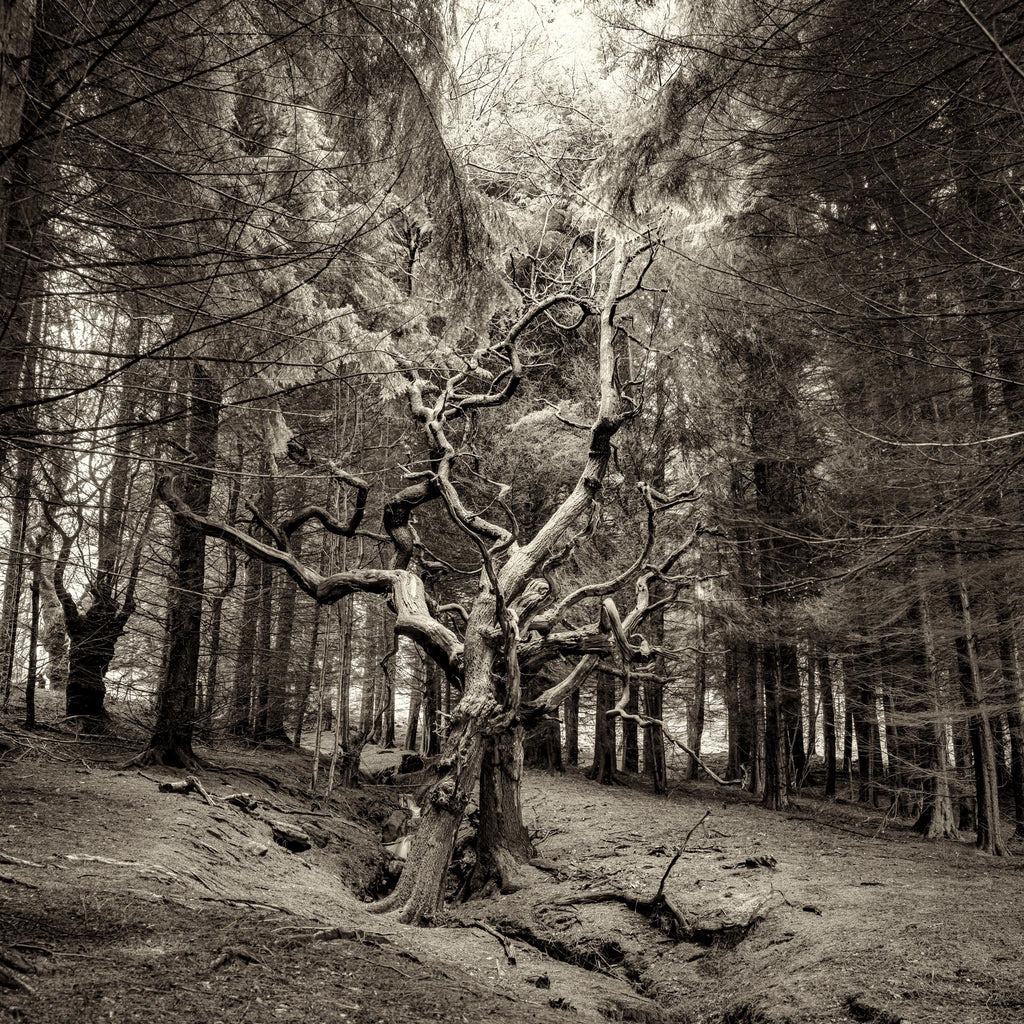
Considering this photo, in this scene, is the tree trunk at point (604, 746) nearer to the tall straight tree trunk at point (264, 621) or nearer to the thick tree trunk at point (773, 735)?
the thick tree trunk at point (773, 735)

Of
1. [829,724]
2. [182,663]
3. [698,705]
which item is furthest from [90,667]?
[829,724]

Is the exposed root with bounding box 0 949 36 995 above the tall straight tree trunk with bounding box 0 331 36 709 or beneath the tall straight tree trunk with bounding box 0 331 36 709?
beneath

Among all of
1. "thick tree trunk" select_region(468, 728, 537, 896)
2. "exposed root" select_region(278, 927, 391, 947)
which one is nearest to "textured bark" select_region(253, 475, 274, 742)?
"thick tree trunk" select_region(468, 728, 537, 896)

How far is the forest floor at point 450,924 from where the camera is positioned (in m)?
3.06

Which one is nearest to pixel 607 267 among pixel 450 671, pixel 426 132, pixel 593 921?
pixel 450 671

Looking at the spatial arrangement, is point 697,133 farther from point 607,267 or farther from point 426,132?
point 607,267

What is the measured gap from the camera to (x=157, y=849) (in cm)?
577

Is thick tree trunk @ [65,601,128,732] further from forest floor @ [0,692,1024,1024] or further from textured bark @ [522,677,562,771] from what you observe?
textured bark @ [522,677,562,771]

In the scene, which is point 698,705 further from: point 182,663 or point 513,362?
point 182,663

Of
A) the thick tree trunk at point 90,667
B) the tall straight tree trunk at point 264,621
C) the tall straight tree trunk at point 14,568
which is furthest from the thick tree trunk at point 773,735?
the tall straight tree trunk at point 14,568

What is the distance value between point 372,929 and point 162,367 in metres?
4.29

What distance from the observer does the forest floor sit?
3.06 meters

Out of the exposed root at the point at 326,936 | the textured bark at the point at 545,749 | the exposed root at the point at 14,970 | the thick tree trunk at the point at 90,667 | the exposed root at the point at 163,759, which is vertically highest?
the thick tree trunk at the point at 90,667

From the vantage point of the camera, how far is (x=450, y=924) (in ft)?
22.3
